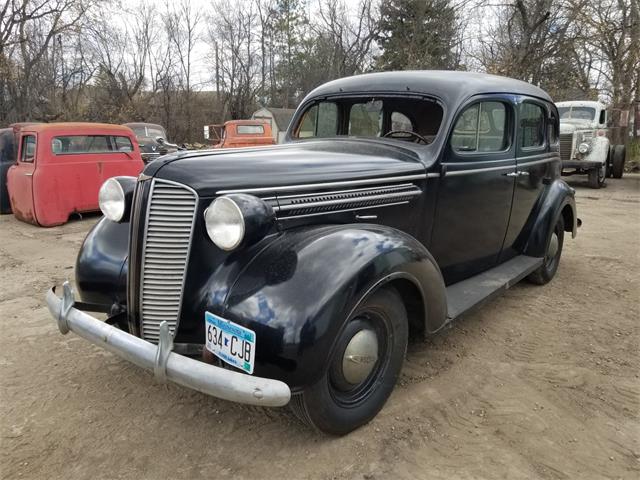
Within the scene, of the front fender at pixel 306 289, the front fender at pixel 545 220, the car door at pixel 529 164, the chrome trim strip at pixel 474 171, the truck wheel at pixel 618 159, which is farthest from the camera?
the truck wheel at pixel 618 159

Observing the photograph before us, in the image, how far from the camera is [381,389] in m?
2.37

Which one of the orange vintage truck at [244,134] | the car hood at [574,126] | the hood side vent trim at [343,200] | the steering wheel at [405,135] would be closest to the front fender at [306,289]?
the hood side vent trim at [343,200]

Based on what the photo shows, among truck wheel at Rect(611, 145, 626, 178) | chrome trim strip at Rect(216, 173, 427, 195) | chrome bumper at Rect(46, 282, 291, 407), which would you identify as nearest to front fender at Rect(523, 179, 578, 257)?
chrome trim strip at Rect(216, 173, 427, 195)

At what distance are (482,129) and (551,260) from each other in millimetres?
1804

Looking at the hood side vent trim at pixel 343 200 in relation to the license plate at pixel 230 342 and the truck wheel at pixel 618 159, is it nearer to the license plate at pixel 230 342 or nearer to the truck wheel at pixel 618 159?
the license plate at pixel 230 342

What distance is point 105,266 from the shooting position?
255cm

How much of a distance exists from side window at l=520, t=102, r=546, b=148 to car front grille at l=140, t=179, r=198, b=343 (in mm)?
2847

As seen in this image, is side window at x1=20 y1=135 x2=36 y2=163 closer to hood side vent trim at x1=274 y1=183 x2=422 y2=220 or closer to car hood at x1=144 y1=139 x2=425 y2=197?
car hood at x1=144 y1=139 x2=425 y2=197

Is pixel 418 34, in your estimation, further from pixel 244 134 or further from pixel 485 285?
pixel 485 285

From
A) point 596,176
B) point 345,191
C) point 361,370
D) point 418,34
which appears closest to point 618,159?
point 596,176

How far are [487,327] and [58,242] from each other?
554 cm

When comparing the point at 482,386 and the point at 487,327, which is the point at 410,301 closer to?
the point at 482,386

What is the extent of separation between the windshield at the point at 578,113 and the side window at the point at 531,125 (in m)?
8.96

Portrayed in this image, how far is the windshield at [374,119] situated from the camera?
319cm
